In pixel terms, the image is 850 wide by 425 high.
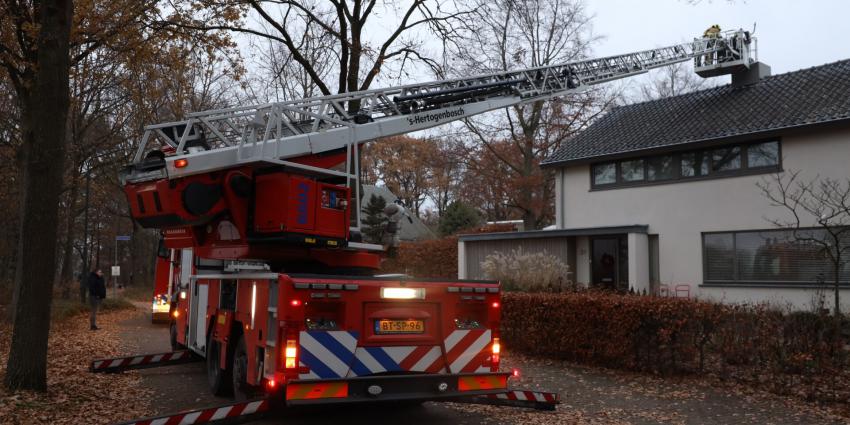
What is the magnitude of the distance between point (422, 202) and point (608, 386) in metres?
51.5

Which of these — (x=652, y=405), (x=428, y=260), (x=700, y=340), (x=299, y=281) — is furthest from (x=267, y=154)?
(x=428, y=260)

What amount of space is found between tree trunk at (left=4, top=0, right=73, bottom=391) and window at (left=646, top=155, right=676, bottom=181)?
51.3 feet

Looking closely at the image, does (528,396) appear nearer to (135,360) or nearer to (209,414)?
(209,414)

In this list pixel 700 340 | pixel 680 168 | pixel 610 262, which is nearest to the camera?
pixel 700 340

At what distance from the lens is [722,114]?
64.5 feet

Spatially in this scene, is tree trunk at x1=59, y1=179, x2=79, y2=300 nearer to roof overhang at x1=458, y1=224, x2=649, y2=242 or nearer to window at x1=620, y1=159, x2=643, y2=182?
roof overhang at x1=458, y1=224, x2=649, y2=242

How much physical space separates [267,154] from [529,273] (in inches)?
365

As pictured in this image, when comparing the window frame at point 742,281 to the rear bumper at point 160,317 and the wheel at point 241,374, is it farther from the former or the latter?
the rear bumper at point 160,317

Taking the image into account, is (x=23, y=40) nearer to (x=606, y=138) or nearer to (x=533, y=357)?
(x=533, y=357)

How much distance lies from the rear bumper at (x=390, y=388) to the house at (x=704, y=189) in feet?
36.5

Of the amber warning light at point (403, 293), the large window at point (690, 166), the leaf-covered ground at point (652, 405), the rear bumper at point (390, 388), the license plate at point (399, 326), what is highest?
the large window at point (690, 166)

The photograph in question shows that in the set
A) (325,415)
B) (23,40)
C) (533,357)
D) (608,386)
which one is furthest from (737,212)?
(23,40)

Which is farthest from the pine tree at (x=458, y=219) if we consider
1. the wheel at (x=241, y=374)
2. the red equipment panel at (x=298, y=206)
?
the wheel at (x=241, y=374)

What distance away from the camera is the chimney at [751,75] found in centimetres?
2138
